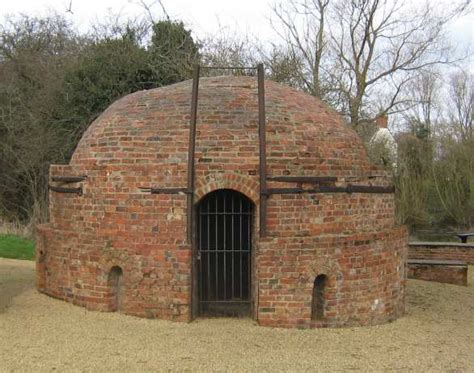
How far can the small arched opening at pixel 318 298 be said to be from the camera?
7.23m

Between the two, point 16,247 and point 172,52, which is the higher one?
point 172,52

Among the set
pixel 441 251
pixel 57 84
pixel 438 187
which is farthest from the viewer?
pixel 438 187

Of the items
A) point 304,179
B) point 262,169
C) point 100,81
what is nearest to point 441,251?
point 304,179

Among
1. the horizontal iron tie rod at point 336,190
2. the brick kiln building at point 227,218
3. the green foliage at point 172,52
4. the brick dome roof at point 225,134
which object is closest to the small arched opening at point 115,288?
the brick kiln building at point 227,218

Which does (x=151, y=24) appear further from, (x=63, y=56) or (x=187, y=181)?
(x=187, y=181)

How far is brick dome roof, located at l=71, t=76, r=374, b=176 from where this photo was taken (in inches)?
285

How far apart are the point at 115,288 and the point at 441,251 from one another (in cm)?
1102

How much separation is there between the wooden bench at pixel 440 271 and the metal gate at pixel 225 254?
22.3 ft

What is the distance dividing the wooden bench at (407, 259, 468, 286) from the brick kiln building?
534 cm

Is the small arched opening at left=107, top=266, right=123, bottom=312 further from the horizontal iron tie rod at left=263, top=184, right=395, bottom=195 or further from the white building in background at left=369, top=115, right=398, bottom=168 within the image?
the white building in background at left=369, top=115, right=398, bottom=168

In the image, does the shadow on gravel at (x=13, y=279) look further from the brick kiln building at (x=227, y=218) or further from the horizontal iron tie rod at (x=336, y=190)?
the horizontal iron tie rod at (x=336, y=190)

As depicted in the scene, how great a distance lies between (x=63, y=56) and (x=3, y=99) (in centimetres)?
323

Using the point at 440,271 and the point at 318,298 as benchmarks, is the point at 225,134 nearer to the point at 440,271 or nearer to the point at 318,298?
the point at 318,298

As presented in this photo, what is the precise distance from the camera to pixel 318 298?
732 centimetres
